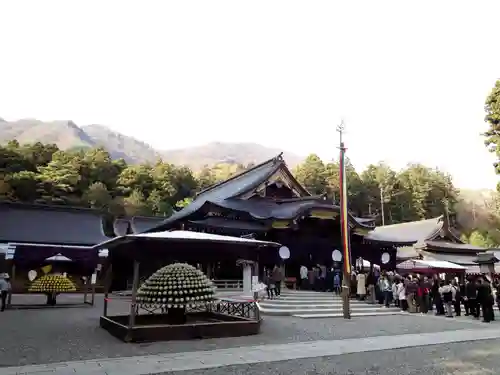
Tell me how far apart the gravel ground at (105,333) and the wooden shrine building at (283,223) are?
7.54 metres

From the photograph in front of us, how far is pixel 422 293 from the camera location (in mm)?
17297

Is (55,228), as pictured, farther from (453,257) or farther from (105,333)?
(453,257)

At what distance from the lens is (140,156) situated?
174 meters

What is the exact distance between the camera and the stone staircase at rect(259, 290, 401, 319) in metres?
14.6

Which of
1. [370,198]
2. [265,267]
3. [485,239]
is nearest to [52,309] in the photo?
[265,267]

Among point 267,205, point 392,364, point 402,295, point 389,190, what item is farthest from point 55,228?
point 389,190

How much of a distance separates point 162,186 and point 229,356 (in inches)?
1860

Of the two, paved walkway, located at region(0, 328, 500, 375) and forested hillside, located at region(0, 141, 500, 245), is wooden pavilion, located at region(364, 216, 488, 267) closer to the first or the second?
forested hillside, located at region(0, 141, 500, 245)

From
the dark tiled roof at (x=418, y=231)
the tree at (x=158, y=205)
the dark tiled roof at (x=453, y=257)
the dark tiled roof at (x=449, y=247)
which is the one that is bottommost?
the dark tiled roof at (x=453, y=257)

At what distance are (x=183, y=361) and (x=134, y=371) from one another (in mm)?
1000

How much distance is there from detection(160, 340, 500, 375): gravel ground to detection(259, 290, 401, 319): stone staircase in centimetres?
611

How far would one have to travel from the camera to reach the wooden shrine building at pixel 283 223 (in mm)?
21031

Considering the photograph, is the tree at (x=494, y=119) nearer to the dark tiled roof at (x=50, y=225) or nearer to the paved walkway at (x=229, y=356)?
the paved walkway at (x=229, y=356)

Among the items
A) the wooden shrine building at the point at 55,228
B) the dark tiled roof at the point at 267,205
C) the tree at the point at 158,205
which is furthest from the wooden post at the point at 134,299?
the tree at the point at 158,205
